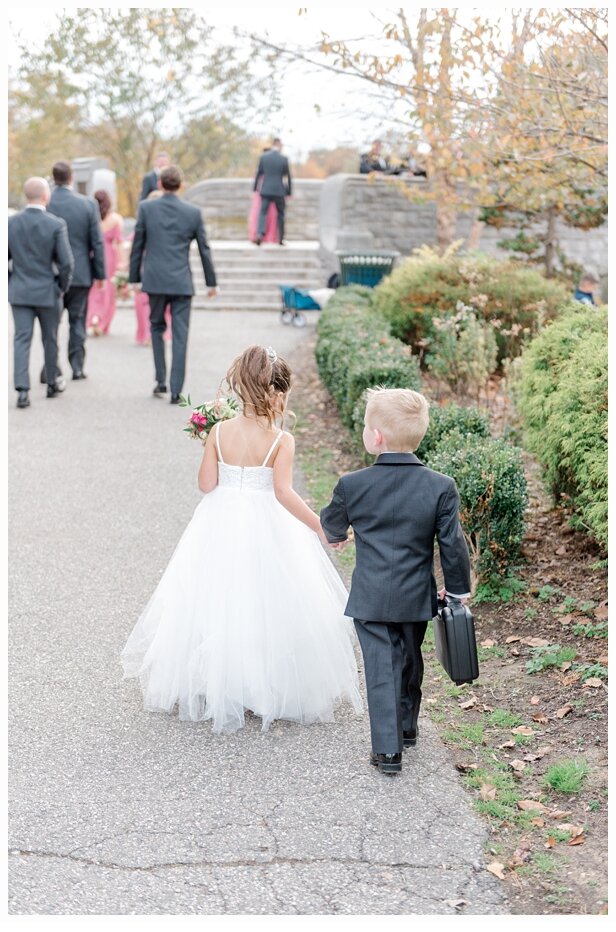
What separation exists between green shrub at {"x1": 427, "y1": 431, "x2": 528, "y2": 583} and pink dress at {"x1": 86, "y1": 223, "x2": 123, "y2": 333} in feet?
32.0

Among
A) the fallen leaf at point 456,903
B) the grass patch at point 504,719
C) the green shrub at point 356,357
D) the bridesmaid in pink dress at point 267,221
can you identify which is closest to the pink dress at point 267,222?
the bridesmaid in pink dress at point 267,221

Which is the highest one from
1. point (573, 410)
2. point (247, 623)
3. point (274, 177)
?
point (274, 177)

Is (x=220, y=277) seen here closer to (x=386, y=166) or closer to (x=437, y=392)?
(x=386, y=166)

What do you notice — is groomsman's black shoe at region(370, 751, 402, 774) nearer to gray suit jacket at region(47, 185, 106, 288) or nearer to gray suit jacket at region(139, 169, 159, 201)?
gray suit jacket at region(47, 185, 106, 288)

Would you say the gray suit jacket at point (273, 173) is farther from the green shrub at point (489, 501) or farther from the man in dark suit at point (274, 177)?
the green shrub at point (489, 501)

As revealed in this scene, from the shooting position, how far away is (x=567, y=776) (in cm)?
435

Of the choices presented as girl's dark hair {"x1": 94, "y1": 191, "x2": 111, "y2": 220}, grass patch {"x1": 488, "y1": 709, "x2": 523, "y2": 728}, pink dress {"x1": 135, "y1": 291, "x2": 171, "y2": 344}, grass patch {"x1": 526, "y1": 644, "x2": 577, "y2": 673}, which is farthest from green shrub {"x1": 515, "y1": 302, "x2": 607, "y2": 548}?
girl's dark hair {"x1": 94, "y1": 191, "x2": 111, "y2": 220}

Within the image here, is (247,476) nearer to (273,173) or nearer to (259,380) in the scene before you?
(259,380)

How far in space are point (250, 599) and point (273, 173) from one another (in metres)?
18.1

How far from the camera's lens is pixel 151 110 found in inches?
1271

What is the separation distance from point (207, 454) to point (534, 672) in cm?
190

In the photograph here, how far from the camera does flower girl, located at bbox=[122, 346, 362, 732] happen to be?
4758 millimetres

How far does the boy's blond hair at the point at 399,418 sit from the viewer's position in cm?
436

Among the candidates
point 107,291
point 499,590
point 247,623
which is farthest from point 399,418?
point 107,291
